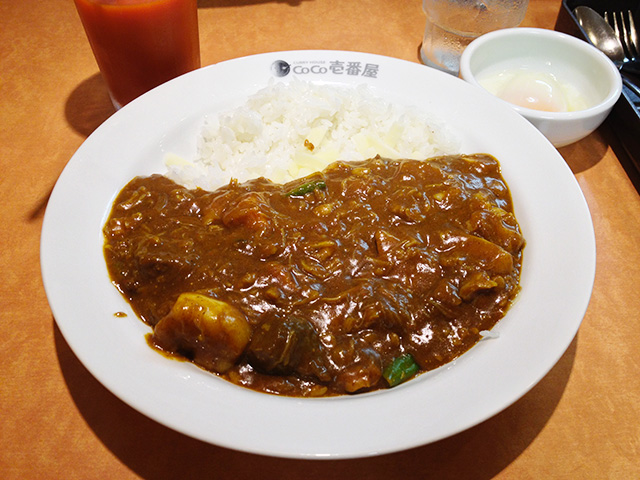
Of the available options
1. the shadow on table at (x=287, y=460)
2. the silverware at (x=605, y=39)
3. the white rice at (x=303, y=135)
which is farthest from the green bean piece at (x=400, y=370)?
the silverware at (x=605, y=39)

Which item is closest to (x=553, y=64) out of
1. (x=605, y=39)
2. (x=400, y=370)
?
(x=605, y=39)

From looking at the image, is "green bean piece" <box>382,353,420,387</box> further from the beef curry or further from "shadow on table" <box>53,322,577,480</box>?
"shadow on table" <box>53,322,577,480</box>

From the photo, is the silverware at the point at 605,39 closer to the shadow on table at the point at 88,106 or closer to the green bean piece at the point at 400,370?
the green bean piece at the point at 400,370

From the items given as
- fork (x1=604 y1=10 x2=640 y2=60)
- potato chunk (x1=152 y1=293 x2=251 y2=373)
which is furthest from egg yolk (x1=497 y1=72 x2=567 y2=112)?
potato chunk (x1=152 y1=293 x2=251 y2=373)

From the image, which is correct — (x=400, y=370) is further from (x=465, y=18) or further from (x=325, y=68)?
(x=465, y=18)

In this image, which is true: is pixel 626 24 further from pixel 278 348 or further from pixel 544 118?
pixel 278 348
